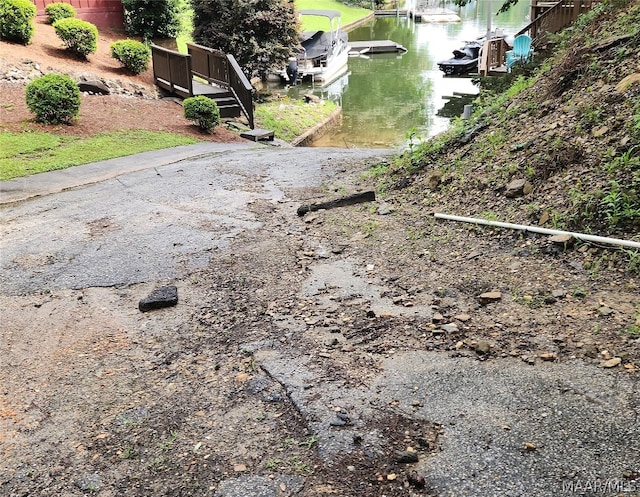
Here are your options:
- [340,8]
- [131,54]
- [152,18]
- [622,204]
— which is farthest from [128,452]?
[340,8]

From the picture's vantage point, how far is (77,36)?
15398 mm

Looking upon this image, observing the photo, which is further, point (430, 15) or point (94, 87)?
point (430, 15)

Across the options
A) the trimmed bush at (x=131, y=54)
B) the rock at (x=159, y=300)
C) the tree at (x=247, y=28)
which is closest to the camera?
the rock at (x=159, y=300)

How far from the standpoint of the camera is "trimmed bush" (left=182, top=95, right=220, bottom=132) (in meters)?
13.4

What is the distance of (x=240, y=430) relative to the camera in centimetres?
313

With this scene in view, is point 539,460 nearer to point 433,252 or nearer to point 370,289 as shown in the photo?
point 370,289

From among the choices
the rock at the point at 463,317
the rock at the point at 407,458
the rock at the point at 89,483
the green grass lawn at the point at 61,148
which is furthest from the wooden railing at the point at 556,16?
the rock at the point at 89,483

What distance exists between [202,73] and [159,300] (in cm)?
1373

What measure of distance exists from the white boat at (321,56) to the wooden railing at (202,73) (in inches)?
353

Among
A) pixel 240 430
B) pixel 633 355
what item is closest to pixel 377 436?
pixel 240 430

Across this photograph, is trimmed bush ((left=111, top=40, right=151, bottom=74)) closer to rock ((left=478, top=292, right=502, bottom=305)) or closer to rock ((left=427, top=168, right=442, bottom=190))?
rock ((left=427, top=168, right=442, bottom=190))

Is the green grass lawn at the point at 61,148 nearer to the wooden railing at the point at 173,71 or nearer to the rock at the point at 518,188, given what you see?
the wooden railing at the point at 173,71

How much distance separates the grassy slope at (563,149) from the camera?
4.88m

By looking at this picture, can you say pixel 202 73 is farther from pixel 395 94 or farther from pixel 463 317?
pixel 463 317
